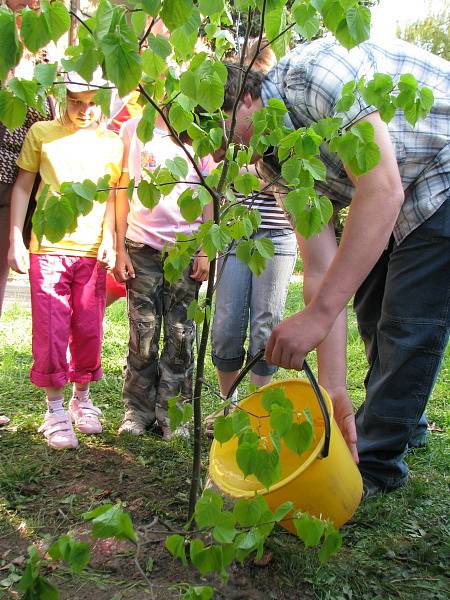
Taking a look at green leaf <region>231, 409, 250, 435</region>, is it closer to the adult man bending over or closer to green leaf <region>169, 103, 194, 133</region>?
the adult man bending over

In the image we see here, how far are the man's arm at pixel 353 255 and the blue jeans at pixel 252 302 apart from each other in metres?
1.09

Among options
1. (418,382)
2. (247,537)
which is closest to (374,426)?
(418,382)

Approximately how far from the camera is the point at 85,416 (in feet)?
9.05

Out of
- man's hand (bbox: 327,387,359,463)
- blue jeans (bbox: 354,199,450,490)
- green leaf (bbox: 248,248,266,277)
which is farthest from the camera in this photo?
blue jeans (bbox: 354,199,450,490)

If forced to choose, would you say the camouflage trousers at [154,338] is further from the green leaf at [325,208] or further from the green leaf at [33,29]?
the green leaf at [33,29]

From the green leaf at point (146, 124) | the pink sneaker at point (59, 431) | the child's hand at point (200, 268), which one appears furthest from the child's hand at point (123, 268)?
the green leaf at point (146, 124)

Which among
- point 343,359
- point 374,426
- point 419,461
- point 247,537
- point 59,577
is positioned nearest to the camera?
point 247,537

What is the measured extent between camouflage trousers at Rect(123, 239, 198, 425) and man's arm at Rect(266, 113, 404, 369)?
1.20 m

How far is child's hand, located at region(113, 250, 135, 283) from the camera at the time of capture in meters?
2.68

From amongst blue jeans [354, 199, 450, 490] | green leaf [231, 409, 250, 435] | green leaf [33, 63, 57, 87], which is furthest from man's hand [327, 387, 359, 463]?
green leaf [33, 63, 57, 87]

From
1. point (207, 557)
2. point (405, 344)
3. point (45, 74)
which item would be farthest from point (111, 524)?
point (405, 344)

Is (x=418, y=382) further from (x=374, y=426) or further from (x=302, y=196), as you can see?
(x=302, y=196)

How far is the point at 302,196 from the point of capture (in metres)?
1.23

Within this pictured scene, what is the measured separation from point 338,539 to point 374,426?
3.31 ft
